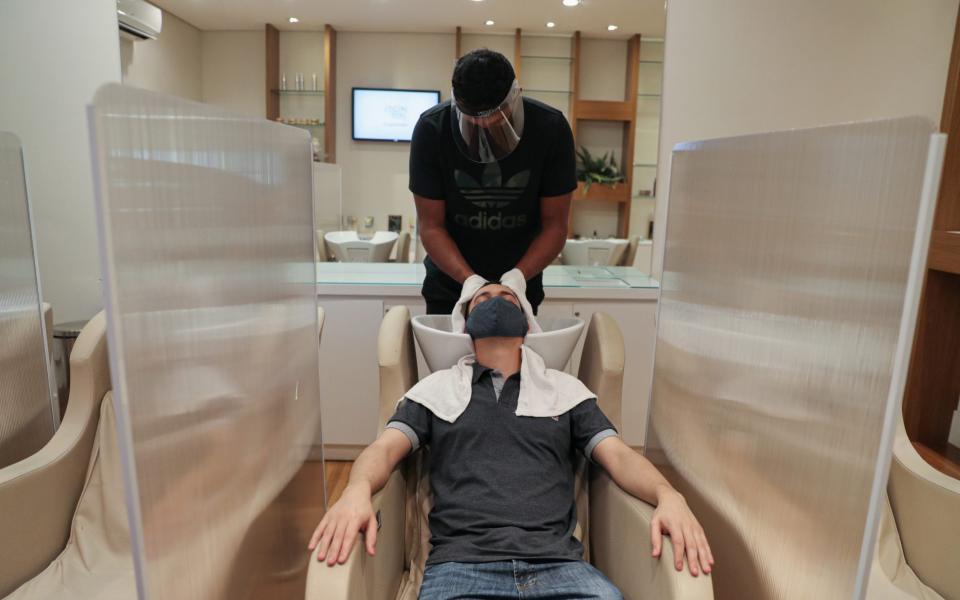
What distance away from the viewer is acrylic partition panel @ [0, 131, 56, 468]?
165cm

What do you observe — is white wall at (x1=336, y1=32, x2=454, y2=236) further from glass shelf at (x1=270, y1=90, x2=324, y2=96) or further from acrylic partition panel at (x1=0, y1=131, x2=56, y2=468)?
acrylic partition panel at (x1=0, y1=131, x2=56, y2=468)

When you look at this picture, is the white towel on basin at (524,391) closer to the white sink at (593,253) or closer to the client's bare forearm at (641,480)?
the client's bare forearm at (641,480)

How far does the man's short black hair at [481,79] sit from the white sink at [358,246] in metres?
2.19

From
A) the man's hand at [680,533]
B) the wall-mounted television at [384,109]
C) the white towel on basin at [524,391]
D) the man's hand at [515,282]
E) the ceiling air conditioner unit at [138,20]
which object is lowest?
the man's hand at [680,533]

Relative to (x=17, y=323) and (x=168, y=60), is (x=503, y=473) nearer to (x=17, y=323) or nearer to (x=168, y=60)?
(x=17, y=323)

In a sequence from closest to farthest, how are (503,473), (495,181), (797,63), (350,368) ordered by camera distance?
(503,473), (495,181), (797,63), (350,368)

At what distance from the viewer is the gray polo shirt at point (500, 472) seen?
1.43 metres

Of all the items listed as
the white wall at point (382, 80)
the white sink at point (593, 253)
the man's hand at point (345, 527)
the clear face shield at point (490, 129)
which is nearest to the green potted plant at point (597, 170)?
the white sink at point (593, 253)

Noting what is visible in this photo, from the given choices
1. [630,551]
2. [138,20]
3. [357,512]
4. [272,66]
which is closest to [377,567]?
[357,512]

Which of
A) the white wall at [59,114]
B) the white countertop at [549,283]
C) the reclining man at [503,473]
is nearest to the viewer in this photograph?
the reclining man at [503,473]

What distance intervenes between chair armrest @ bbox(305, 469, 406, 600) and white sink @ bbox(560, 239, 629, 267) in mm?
2454

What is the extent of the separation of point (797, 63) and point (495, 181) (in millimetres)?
1656

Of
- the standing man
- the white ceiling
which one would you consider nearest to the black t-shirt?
the standing man

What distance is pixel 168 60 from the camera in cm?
376
